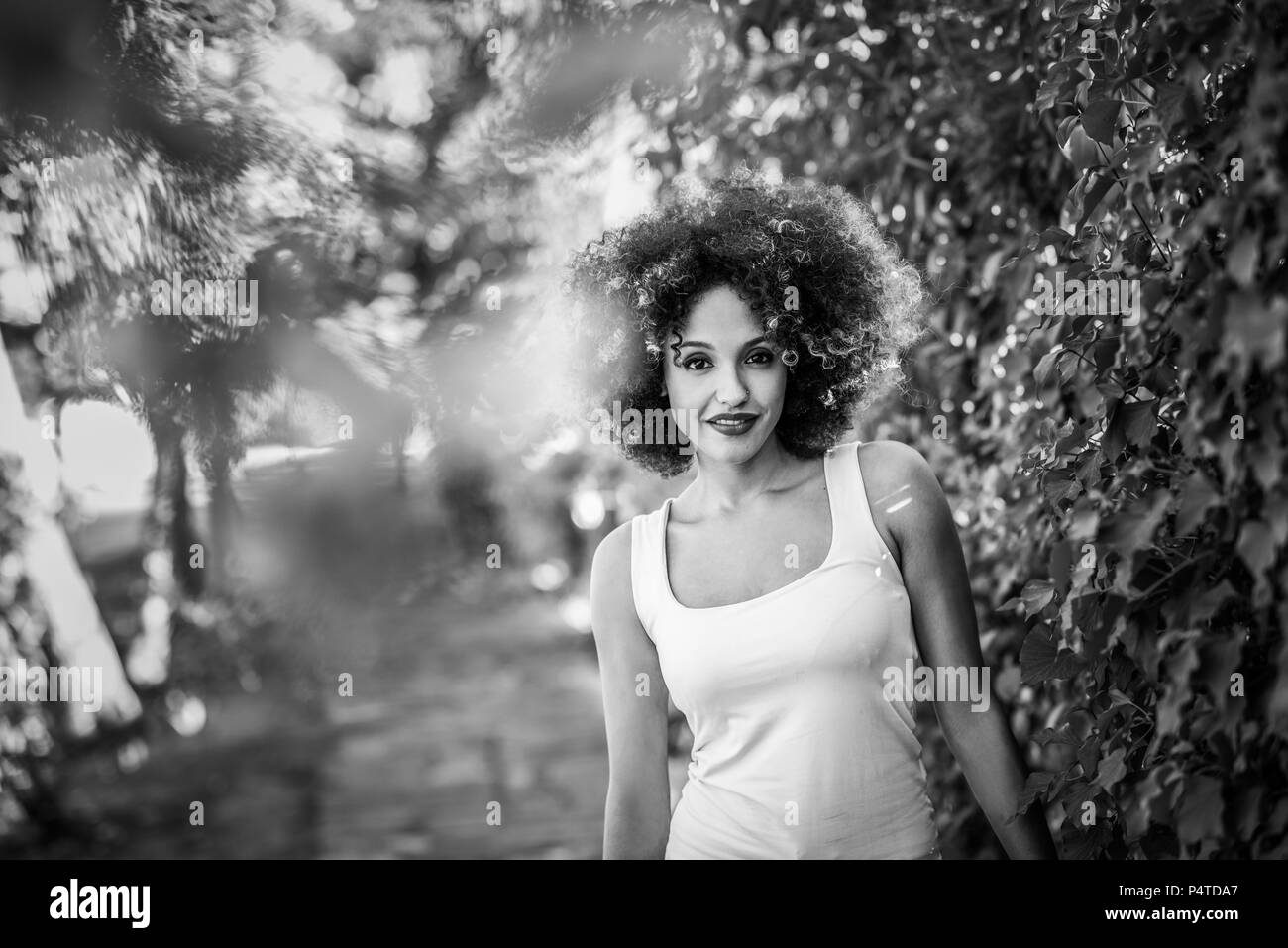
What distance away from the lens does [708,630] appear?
1.52 metres

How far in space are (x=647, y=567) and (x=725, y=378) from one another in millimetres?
311

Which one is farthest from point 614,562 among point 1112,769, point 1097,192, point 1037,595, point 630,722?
point 1097,192

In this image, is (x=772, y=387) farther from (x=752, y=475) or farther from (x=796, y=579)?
(x=796, y=579)

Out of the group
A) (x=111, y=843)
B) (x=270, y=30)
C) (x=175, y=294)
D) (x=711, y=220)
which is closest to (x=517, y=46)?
(x=270, y=30)

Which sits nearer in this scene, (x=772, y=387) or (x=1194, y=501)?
(x=1194, y=501)

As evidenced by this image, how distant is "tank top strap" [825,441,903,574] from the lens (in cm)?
151

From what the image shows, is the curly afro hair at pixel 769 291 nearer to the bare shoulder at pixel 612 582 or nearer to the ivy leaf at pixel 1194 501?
the bare shoulder at pixel 612 582

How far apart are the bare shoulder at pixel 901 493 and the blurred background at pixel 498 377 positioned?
0.17 meters

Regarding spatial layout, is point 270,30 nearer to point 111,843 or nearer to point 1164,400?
point 1164,400

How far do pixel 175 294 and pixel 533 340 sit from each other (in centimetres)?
81

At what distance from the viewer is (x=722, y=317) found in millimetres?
1609

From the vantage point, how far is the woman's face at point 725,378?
1.58 meters

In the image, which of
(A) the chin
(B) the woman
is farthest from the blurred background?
(A) the chin

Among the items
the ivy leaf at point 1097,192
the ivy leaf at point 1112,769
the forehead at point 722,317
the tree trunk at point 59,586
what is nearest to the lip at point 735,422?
the forehead at point 722,317
